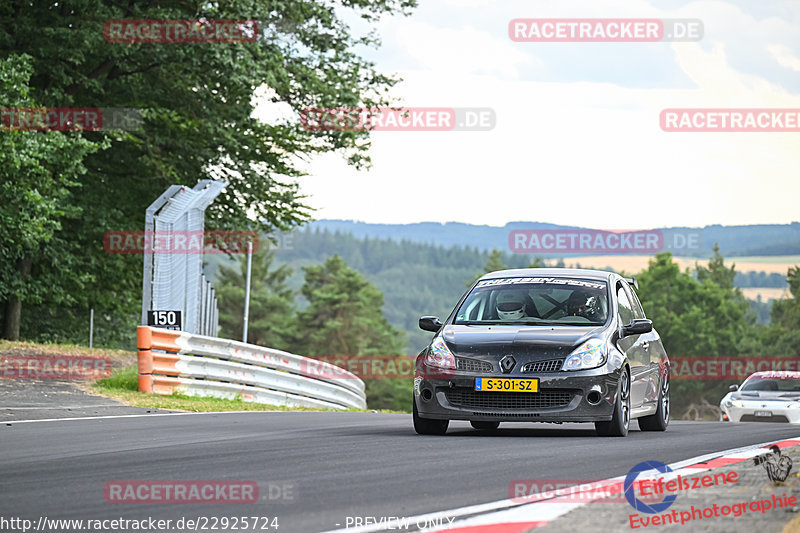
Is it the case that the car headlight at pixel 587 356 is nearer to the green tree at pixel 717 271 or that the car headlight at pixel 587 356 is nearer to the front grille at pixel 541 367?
the front grille at pixel 541 367

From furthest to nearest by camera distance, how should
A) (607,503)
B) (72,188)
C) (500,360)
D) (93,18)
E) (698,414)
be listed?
1. (698,414)
2. (72,188)
3. (93,18)
4. (500,360)
5. (607,503)

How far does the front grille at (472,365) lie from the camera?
1070 cm

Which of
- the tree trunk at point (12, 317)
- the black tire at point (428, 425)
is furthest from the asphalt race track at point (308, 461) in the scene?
the tree trunk at point (12, 317)

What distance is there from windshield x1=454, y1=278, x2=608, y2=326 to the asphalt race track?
1161mm

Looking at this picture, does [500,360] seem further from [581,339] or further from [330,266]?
[330,266]

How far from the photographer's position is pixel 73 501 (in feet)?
21.5

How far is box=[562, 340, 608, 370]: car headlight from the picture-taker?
1070cm

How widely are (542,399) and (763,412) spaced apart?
13744 mm

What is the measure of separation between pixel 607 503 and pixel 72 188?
26628 mm

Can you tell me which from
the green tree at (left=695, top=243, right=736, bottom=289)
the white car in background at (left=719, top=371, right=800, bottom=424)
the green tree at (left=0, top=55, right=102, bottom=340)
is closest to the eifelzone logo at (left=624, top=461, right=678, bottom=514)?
the white car in background at (left=719, top=371, right=800, bottom=424)

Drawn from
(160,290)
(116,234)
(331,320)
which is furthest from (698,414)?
(160,290)

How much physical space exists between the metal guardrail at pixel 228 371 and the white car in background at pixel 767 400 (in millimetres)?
8170

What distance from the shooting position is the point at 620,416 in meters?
11.0

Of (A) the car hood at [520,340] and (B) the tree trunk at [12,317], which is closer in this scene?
(A) the car hood at [520,340]
